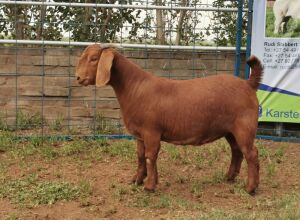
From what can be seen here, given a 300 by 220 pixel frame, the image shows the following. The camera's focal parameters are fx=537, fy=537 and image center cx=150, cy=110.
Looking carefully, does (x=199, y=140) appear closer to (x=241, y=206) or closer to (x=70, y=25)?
(x=241, y=206)

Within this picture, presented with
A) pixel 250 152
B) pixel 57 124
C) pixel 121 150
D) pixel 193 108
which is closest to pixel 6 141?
pixel 57 124

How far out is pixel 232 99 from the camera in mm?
5801

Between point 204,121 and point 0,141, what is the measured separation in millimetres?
3317

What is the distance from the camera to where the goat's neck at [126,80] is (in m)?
5.77

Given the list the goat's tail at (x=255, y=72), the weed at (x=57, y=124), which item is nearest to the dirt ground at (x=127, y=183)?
the weed at (x=57, y=124)

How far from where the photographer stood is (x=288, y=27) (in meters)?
8.16

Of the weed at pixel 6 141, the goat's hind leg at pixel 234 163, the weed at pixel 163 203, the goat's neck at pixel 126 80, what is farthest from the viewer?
the weed at pixel 6 141

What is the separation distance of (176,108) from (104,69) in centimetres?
88

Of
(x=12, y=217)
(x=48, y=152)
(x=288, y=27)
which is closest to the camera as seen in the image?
(x=12, y=217)

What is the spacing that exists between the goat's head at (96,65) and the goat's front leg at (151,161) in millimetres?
812

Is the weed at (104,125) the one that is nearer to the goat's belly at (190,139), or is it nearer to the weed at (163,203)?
the goat's belly at (190,139)

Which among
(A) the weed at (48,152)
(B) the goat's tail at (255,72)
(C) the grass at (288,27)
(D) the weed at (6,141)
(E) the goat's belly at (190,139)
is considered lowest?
(A) the weed at (48,152)

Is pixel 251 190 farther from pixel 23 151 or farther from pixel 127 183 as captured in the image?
pixel 23 151

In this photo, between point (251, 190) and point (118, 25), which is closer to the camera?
point (251, 190)
